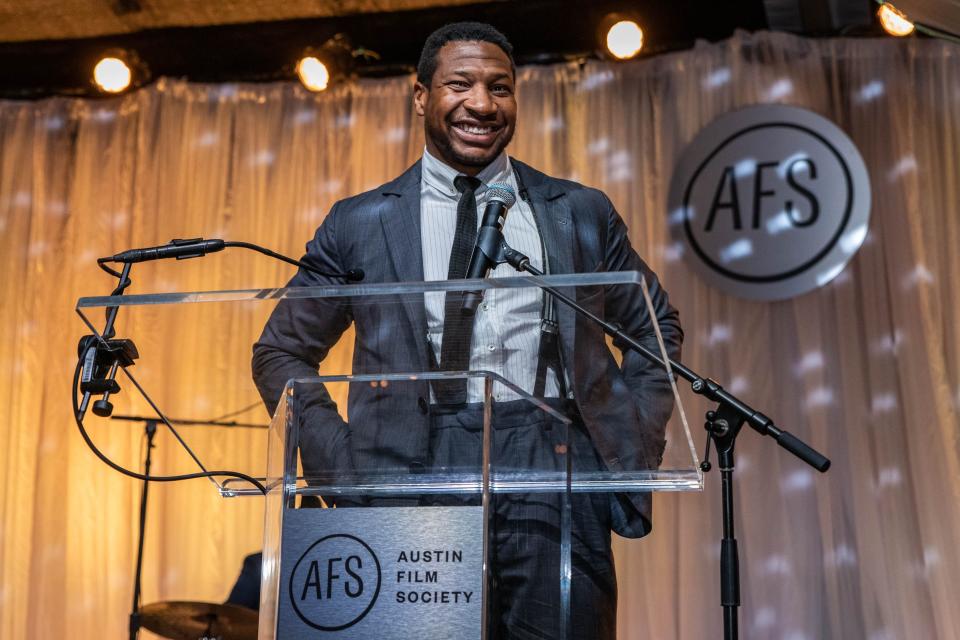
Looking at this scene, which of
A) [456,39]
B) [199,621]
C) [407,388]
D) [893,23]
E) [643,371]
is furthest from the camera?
[893,23]

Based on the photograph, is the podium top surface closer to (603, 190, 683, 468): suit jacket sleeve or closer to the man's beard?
(603, 190, 683, 468): suit jacket sleeve

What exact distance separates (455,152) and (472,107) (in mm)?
94

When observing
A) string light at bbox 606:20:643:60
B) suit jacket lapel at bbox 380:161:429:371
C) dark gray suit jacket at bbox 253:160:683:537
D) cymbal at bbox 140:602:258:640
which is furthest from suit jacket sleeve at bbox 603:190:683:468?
string light at bbox 606:20:643:60

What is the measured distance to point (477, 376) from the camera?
151cm

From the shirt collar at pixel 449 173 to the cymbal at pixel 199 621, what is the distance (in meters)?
1.54

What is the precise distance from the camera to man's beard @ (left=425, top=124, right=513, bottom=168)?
7.45 feet

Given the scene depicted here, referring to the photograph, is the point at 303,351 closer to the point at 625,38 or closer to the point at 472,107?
the point at 472,107

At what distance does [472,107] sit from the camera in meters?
2.27

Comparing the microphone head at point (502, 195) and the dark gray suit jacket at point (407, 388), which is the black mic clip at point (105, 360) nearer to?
the dark gray suit jacket at point (407, 388)

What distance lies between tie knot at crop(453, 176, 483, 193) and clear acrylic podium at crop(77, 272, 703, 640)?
1.95 ft

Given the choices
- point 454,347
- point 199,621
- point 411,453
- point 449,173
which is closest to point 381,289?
point 454,347

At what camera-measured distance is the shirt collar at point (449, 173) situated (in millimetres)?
2254

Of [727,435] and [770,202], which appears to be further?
[770,202]

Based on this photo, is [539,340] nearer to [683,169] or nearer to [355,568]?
[355,568]
